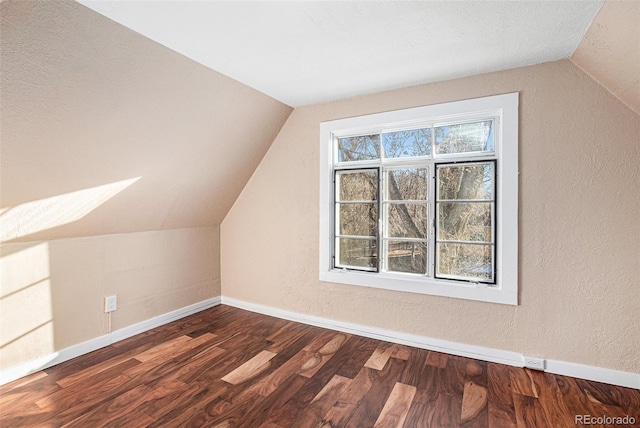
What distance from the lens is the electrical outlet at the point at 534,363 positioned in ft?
7.47

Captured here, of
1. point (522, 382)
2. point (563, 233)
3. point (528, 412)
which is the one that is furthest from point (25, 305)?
point (563, 233)

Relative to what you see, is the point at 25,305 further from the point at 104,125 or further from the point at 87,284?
the point at 104,125

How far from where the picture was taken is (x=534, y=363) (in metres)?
2.29

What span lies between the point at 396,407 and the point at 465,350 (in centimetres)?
94

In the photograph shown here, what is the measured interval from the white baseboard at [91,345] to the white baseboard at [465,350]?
83cm

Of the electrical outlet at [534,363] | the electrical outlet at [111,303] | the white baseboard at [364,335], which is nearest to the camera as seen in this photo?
the white baseboard at [364,335]

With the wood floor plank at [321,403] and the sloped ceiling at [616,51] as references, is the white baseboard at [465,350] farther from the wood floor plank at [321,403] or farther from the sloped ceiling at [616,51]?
the sloped ceiling at [616,51]

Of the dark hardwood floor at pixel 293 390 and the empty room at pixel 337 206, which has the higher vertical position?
the empty room at pixel 337 206

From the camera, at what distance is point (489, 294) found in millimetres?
2422

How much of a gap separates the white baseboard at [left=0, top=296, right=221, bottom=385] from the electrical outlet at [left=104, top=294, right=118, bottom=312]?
0.72 feet

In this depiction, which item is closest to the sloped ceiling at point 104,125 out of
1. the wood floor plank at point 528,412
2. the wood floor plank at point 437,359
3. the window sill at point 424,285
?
the window sill at point 424,285

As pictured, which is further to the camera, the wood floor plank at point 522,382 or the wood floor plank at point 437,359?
the wood floor plank at point 437,359

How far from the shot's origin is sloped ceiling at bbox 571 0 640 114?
154cm

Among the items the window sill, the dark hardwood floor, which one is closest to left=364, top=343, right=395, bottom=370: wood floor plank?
the dark hardwood floor
